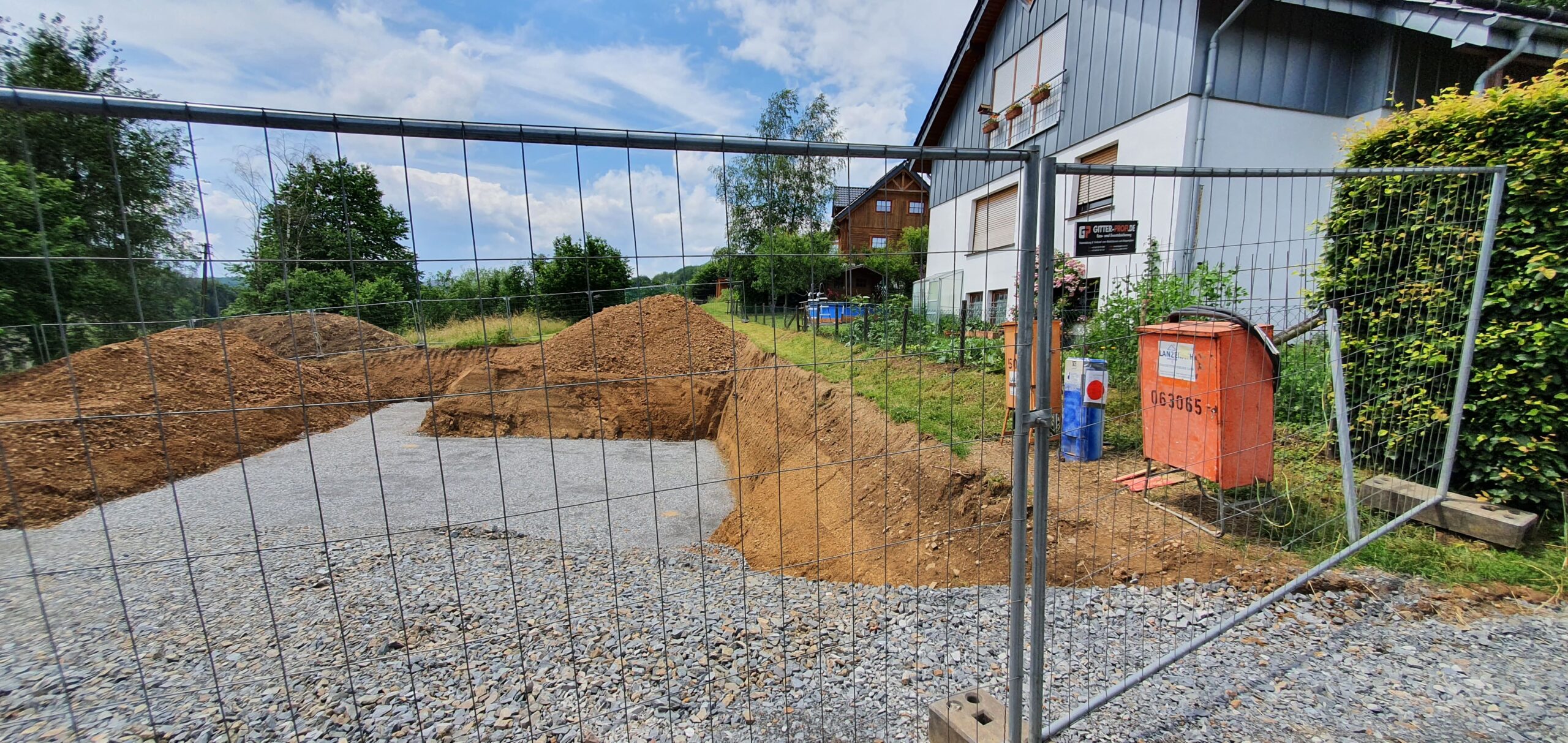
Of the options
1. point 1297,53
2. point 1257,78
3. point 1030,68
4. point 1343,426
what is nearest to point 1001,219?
point 1030,68

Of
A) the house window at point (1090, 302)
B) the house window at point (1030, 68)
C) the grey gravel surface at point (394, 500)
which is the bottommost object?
the grey gravel surface at point (394, 500)

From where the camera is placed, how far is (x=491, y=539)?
5.82 meters

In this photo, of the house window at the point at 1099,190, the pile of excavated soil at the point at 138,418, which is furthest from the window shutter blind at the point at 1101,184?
the pile of excavated soil at the point at 138,418

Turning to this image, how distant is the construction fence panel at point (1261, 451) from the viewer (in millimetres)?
2656

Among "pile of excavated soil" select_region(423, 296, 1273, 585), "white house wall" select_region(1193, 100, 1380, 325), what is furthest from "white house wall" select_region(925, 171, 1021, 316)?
"pile of excavated soil" select_region(423, 296, 1273, 585)

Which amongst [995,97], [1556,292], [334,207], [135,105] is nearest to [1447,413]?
Answer: [1556,292]

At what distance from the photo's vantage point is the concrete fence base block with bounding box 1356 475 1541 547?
3.41 meters

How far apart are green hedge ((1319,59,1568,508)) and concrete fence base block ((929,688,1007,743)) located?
129 inches

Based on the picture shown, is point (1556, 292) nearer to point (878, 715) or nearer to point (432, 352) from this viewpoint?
point (878, 715)

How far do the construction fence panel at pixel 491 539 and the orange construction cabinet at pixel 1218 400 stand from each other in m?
1.26

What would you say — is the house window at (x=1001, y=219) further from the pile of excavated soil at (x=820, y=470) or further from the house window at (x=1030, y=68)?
the pile of excavated soil at (x=820, y=470)

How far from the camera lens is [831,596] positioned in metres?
3.68

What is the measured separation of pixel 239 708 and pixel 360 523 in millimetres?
4255

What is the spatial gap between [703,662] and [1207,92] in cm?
997
